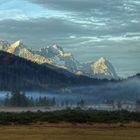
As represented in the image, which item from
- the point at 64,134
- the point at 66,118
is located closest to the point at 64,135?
the point at 64,134

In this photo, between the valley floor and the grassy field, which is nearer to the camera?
the grassy field

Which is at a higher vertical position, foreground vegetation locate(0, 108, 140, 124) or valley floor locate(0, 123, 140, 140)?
foreground vegetation locate(0, 108, 140, 124)

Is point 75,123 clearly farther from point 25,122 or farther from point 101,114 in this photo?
point 101,114

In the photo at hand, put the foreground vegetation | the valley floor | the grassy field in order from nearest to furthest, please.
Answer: the grassy field
the valley floor
the foreground vegetation

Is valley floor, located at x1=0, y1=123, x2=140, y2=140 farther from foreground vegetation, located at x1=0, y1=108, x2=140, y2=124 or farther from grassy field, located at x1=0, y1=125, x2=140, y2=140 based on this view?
foreground vegetation, located at x1=0, y1=108, x2=140, y2=124

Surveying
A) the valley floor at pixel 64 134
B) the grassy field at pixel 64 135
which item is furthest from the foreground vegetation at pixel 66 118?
the grassy field at pixel 64 135

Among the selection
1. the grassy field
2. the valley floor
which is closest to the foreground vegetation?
the valley floor

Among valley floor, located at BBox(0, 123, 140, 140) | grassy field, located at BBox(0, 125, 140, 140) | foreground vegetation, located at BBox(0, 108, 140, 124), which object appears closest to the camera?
grassy field, located at BBox(0, 125, 140, 140)

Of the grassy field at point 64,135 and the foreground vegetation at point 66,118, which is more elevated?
the foreground vegetation at point 66,118

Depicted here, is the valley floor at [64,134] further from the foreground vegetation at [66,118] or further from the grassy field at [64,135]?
the foreground vegetation at [66,118]

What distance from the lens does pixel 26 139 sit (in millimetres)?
66812

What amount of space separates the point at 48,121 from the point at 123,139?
52166mm

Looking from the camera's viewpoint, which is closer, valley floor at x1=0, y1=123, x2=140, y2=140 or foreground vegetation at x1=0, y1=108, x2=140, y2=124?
valley floor at x1=0, y1=123, x2=140, y2=140

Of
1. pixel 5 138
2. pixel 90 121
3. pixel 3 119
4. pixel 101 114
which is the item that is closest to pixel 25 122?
pixel 3 119
